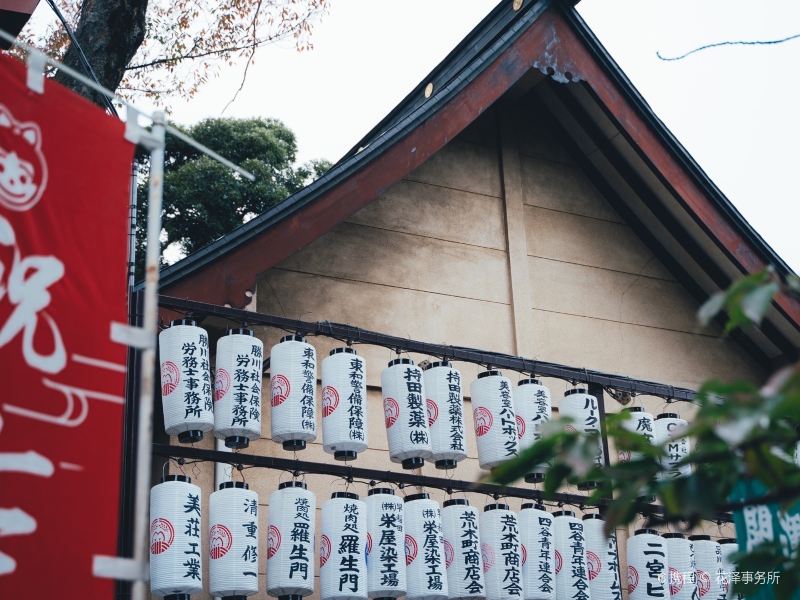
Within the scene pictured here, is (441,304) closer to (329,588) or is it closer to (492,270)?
(492,270)

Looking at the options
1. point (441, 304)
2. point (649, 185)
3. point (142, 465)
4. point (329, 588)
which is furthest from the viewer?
point (649, 185)

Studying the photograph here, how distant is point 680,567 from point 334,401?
3708 millimetres

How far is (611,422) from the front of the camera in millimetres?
3951

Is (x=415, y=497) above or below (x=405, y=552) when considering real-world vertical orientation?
above

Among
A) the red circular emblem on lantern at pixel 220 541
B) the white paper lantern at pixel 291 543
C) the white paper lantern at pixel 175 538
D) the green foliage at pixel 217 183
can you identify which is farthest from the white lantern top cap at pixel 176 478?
the green foliage at pixel 217 183

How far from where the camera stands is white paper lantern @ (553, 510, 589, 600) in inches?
364

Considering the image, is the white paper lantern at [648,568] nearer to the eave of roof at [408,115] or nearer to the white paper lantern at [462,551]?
the white paper lantern at [462,551]

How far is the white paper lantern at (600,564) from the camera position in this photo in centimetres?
941

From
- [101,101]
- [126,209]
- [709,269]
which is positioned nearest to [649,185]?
[709,269]

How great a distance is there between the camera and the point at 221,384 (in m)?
8.36

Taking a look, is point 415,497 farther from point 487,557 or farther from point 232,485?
point 232,485

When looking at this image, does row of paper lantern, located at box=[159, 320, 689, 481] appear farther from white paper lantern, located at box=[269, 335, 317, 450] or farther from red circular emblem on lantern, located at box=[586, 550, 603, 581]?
red circular emblem on lantern, located at box=[586, 550, 603, 581]

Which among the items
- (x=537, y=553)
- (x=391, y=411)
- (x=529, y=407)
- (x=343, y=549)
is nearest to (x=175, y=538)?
(x=343, y=549)

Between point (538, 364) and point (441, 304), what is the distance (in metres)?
1.42
